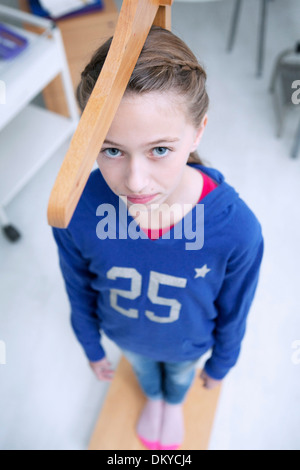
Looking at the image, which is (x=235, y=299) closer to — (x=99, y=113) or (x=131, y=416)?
(x=99, y=113)

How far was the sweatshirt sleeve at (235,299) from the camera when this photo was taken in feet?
2.31

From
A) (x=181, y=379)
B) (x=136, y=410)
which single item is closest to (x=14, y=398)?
(x=136, y=410)

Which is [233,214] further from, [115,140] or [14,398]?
[14,398]

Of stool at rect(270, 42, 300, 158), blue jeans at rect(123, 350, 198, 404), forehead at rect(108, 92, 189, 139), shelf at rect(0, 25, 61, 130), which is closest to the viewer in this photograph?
forehead at rect(108, 92, 189, 139)

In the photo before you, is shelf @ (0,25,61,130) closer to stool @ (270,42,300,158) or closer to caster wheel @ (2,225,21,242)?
caster wheel @ (2,225,21,242)

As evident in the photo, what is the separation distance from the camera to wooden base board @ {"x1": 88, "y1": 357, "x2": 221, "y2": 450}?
1323mm

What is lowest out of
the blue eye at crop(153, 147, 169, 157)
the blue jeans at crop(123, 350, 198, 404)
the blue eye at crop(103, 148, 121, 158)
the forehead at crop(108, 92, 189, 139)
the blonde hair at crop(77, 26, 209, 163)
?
the blue jeans at crop(123, 350, 198, 404)

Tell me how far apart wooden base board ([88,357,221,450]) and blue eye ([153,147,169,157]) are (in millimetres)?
1032

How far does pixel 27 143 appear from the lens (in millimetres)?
1781

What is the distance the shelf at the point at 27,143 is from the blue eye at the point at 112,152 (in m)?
1.23

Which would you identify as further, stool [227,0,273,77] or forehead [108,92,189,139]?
stool [227,0,273,77]

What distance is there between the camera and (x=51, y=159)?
77.6 inches

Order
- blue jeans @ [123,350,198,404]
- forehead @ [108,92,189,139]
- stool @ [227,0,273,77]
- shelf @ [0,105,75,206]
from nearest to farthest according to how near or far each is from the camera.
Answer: forehead @ [108,92,189,139], blue jeans @ [123,350,198,404], shelf @ [0,105,75,206], stool @ [227,0,273,77]

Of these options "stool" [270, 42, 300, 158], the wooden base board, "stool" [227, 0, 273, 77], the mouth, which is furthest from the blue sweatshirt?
"stool" [227, 0, 273, 77]
